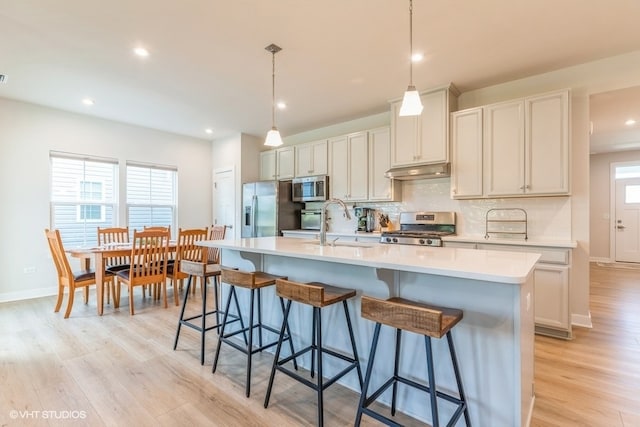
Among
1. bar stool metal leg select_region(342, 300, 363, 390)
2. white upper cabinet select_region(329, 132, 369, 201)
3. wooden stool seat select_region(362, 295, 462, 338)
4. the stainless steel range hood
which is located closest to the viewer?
wooden stool seat select_region(362, 295, 462, 338)

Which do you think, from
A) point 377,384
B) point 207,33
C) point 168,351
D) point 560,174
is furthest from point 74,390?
point 560,174

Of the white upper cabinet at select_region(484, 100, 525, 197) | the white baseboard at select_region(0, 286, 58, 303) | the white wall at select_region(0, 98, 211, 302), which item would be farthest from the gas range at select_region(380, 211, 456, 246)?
the white baseboard at select_region(0, 286, 58, 303)

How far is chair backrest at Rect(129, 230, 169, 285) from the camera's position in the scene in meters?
3.58

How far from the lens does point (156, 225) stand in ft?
18.3

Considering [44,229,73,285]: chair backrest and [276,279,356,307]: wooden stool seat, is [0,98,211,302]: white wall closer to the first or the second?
[44,229,73,285]: chair backrest

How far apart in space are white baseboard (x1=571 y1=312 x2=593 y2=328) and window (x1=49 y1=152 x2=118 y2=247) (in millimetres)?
6417

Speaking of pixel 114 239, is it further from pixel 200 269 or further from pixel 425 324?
pixel 425 324

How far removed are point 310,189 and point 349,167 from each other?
30.8 inches

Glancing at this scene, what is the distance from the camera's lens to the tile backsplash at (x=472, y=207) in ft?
10.8

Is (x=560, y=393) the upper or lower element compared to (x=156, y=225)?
lower

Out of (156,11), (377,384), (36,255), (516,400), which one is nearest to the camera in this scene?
(516,400)

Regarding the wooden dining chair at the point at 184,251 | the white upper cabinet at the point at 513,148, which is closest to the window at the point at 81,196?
the wooden dining chair at the point at 184,251

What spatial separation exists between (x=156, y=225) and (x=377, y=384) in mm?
4997

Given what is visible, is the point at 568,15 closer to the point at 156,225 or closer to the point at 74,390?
the point at 74,390
